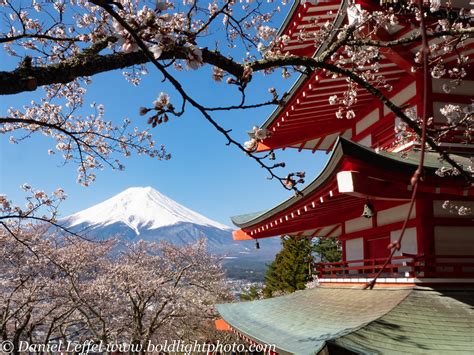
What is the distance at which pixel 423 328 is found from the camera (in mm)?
4586

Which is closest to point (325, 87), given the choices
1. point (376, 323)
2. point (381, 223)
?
point (381, 223)

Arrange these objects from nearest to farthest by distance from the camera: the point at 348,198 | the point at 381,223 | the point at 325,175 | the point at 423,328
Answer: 1. the point at 423,328
2. the point at 325,175
3. the point at 348,198
4. the point at 381,223

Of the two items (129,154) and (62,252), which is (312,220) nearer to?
(129,154)

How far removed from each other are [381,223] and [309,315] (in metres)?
1.94

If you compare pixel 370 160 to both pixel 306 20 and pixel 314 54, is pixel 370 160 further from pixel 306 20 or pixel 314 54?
pixel 306 20

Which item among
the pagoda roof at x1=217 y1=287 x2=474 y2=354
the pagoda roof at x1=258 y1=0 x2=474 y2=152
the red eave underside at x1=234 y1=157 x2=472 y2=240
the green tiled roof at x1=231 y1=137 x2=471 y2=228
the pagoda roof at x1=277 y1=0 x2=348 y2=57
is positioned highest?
the pagoda roof at x1=277 y1=0 x2=348 y2=57

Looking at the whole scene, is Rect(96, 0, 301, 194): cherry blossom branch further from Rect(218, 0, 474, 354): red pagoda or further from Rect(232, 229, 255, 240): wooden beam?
Rect(232, 229, 255, 240): wooden beam

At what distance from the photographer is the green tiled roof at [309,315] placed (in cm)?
491

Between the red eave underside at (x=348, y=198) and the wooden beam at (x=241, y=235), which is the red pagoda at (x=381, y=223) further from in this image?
the wooden beam at (x=241, y=235)

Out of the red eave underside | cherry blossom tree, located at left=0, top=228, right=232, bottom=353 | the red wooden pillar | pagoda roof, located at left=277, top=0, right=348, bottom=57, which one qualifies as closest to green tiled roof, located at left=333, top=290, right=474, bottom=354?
the red wooden pillar

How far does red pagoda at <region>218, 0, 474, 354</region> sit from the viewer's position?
445 centimetres

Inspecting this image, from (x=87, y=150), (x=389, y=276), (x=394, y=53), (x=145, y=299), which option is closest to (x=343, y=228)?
(x=389, y=276)

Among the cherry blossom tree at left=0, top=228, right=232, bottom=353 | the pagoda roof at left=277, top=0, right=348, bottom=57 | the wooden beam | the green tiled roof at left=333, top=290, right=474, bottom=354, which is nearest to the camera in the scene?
the green tiled roof at left=333, top=290, right=474, bottom=354

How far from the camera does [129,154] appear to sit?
6.70 metres
